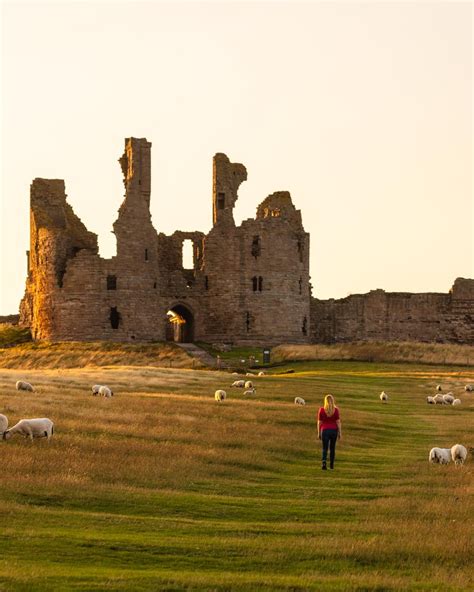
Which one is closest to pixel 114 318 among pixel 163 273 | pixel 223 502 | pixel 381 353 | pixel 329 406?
pixel 163 273

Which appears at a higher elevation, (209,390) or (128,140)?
(128,140)

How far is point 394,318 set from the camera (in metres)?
89.9

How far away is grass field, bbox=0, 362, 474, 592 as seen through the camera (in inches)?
599

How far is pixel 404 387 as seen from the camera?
180 feet

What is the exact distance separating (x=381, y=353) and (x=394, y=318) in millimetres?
16189

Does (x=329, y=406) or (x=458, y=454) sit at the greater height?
(x=329, y=406)

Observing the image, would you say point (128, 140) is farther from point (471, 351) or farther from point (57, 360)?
point (471, 351)

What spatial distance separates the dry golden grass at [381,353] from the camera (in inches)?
2854

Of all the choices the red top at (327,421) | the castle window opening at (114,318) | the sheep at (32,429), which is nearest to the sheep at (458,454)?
the red top at (327,421)

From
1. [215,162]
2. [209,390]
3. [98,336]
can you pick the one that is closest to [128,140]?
[215,162]

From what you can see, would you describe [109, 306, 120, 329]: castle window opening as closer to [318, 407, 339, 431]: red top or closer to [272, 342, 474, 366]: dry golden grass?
[272, 342, 474, 366]: dry golden grass

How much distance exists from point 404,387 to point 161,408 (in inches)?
883

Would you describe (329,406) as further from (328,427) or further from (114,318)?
(114,318)

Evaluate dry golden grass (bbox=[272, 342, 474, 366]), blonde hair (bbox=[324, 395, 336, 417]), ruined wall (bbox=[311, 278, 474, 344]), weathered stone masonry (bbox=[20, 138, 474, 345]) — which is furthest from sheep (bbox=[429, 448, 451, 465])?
ruined wall (bbox=[311, 278, 474, 344])
